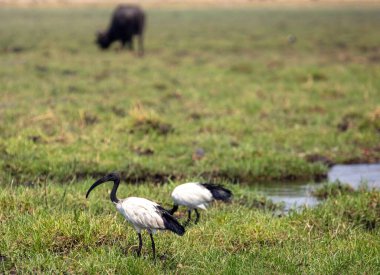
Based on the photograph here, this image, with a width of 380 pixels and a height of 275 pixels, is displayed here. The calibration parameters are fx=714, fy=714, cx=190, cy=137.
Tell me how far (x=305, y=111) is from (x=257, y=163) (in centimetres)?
435

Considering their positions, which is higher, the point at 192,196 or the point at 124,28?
the point at 192,196

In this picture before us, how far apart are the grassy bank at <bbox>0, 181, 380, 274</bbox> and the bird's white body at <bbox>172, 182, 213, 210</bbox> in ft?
0.71

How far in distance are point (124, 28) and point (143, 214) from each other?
21088mm

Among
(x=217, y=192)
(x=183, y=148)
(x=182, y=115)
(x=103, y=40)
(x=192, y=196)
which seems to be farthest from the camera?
(x=103, y=40)

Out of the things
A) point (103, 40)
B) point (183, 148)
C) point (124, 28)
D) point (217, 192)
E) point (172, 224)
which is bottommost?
point (103, 40)

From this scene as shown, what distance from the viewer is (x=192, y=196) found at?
23.8ft

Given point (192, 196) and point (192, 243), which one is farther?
point (192, 196)

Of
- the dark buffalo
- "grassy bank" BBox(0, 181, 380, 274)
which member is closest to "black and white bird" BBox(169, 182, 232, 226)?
"grassy bank" BBox(0, 181, 380, 274)

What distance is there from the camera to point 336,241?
6.81 m

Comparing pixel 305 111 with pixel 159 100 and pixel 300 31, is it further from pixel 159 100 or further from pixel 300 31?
pixel 300 31

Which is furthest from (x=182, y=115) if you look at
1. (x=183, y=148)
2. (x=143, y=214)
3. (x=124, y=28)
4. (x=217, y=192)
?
(x=124, y=28)

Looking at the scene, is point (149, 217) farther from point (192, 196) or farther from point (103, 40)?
point (103, 40)

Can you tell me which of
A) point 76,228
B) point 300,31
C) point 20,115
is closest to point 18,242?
point 76,228

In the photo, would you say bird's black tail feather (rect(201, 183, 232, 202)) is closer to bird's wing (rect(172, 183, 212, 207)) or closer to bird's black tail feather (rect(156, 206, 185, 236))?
bird's wing (rect(172, 183, 212, 207))
